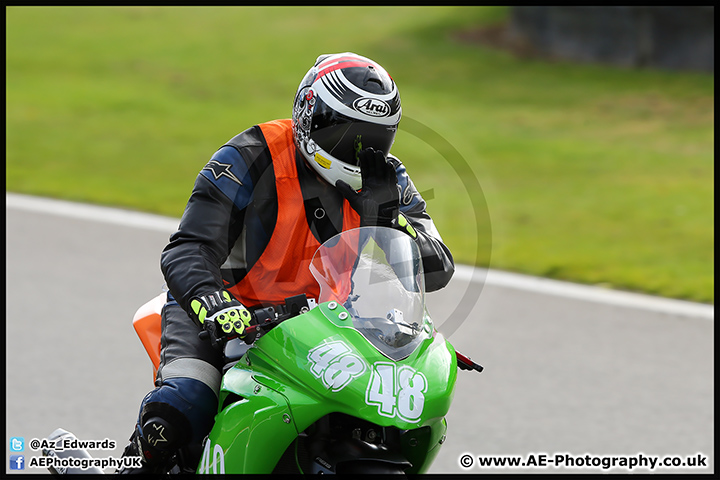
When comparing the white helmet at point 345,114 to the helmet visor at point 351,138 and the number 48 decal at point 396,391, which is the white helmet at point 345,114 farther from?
the number 48 decal at point 396,391

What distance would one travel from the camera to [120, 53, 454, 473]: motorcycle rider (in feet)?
10.2

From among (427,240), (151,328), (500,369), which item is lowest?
(500,369)

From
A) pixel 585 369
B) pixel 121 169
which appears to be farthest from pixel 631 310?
pixel 121 169

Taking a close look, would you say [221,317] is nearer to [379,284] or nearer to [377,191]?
[379,284]

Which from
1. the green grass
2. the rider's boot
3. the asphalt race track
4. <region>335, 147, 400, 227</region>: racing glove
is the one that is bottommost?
the green grass

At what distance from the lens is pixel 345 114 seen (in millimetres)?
3135

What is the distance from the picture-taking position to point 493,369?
227 inches

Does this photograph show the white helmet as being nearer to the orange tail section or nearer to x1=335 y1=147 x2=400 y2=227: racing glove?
x1=335 y1=147 x2=400 y2=227: racing glove

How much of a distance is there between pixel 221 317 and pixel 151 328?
906mm

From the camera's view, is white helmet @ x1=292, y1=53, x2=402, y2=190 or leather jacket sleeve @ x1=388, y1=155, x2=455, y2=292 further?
leather jacket sleeve @ x1=388, y1=155, x2=455, y2=292

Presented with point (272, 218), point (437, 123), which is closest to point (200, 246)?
point (272, 218)

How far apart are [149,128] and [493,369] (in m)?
8.03

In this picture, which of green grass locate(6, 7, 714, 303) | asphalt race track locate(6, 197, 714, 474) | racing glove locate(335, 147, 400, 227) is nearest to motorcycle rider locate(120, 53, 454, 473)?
racing glove locate(335, 147, 400, 227)

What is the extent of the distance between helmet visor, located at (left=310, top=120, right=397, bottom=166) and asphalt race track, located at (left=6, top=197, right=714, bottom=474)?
56cm
